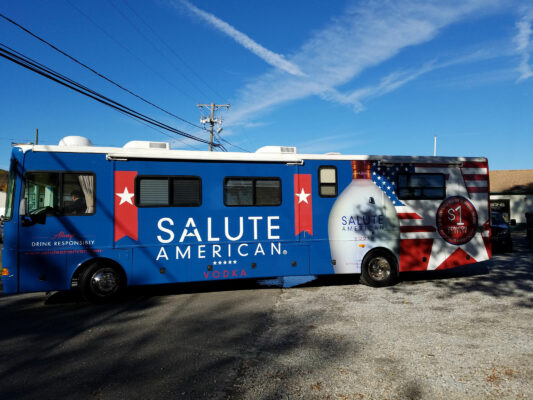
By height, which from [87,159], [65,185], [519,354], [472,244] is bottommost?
[519,354]

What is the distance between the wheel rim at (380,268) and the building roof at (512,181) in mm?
32515

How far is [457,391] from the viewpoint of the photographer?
3578 mm

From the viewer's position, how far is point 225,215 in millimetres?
7633

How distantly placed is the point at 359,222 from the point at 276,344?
163 inches

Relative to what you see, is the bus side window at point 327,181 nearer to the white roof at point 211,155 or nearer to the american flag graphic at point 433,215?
the white roof at point 211,155

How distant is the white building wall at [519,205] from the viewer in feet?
108

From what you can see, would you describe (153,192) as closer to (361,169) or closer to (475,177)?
(361,169)

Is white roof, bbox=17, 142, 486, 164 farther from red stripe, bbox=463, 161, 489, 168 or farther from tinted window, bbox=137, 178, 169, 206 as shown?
tinted window, bbox=137, 178, 169, 206

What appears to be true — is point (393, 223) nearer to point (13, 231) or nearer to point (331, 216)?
point (331, 216)

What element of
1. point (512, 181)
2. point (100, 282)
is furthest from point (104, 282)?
point (512, 181)

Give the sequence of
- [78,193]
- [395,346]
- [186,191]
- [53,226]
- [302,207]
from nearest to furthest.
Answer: [395,346]
[53,226]
[78,193]
[186,191]
[302,207]

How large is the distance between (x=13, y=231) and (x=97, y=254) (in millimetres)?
1538

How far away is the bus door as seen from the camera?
669 centimetres

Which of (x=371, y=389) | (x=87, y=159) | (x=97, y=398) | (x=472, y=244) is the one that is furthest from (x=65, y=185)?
(x=472, y=244)
